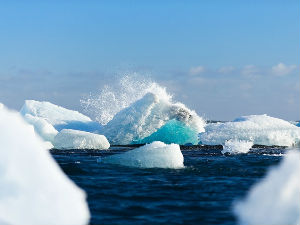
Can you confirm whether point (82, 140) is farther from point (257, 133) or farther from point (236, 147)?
point (257, 133)

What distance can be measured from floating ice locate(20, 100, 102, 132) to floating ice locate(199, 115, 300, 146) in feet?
32.1

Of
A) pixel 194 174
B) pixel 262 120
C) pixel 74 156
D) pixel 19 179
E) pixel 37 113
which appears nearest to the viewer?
pixel 19 179

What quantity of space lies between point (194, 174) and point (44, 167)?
7.95 metres

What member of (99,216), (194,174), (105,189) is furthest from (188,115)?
(99,216)

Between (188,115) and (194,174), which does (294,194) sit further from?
(188,115)

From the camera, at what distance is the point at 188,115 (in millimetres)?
32281

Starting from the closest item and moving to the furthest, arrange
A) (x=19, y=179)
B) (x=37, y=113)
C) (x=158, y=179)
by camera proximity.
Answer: (x=19, y=179) < (x=158, y=179) < (x=37, y=113)

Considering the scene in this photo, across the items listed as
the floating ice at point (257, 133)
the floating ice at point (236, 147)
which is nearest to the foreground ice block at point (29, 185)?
the floating ice at point (236, 147)

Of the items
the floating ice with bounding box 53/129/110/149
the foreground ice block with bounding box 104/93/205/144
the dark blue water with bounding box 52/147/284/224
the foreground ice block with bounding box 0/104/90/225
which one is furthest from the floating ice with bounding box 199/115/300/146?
the foreground ice block with bounding box 0/104/90/225

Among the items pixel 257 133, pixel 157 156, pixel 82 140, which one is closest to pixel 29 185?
pixel 157 156

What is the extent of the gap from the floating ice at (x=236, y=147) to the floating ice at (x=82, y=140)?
249 inches

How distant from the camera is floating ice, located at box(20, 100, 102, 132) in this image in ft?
118

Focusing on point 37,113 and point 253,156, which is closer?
point 253,156

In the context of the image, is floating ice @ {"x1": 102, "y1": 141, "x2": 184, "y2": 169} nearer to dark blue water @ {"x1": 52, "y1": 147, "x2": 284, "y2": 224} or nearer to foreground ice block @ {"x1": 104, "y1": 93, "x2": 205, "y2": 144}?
dark blue water @ {"x1": 52, "y1": 147, "x2": 284, "y2": 224}
